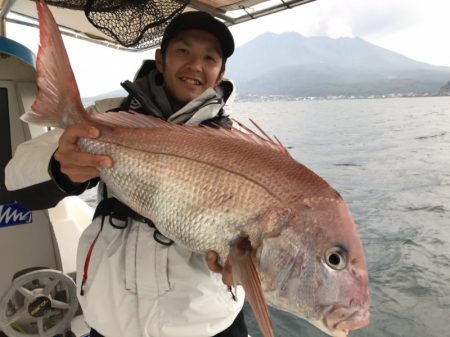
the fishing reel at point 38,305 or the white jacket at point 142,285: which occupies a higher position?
the white jacket at point 142,285

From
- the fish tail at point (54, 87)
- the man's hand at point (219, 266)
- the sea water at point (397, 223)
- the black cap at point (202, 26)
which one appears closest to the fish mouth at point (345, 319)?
the man's hand at point (219, 266)

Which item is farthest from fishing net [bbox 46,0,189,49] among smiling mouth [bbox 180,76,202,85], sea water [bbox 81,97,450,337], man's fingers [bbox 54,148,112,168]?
man's fingers [bbox 54,148,112,168]

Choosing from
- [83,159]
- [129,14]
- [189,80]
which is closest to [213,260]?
[83,159]

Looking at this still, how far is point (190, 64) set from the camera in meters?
2.15

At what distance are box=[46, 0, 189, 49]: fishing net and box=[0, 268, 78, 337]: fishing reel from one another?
84.2 inches

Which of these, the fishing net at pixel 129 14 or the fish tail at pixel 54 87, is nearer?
the fish tail at pixel 54 87

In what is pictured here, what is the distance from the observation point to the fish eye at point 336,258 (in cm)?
110

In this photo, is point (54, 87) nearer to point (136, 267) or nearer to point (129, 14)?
point (136, 267)

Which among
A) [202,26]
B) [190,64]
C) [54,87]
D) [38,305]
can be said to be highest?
[202,26]

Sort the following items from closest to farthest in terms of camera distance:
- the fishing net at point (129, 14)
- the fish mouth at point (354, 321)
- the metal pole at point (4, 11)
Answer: the fish mouth at point (354, 321)
the fishing net at point (129, 14)
the metal pole at point (4, 11)

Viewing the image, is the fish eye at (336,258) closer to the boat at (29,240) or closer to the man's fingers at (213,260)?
the man's fingers at (213,260)

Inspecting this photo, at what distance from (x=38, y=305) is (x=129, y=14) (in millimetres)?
2549

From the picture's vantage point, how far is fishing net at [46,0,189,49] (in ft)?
8.17

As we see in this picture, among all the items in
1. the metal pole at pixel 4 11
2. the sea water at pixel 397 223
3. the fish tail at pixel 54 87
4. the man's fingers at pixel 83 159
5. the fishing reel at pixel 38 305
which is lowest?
the sea water at pixel 397 223
